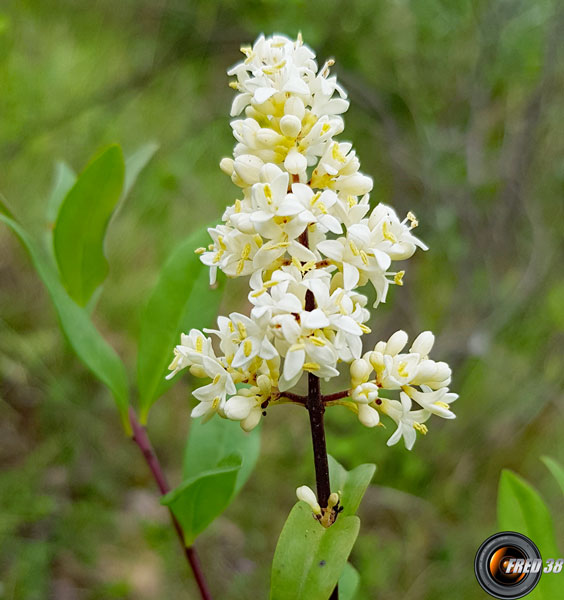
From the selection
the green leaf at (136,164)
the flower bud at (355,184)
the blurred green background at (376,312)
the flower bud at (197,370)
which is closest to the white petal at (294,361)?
the flower bud at (197,370)

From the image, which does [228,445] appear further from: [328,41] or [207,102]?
[207,102]

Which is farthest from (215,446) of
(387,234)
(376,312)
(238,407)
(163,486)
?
(376,312)

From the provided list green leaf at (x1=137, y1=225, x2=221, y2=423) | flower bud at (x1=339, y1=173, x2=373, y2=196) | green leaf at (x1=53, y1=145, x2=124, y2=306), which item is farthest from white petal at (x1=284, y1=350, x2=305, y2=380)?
green leaf at (x1=53, y1=145, x2=124, y2=306)

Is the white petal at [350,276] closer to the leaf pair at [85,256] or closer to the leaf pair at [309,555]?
the leaf pair at [309,555]

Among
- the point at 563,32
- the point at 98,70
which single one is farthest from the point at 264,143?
the point at 98,70

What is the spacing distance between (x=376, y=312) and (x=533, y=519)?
3102mm

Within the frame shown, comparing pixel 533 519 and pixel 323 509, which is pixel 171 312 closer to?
pixel 323 509

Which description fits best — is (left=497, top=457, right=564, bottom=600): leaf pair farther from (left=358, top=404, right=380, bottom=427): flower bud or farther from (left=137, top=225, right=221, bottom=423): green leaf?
(left=137, top=225, right=221, bottom=423): green leaf

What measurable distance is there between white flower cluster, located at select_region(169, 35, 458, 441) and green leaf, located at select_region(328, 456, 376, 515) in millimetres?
110

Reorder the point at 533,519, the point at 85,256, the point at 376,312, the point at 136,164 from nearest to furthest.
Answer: the point at 533,519 → the point at 85,256 → the point at 136,164 → the point at 376,312

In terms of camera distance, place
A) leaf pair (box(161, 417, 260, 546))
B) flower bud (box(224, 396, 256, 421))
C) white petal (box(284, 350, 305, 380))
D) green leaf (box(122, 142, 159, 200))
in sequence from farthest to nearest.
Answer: green leaf (box(122, 142, 159, 200)) < leaf pair (box(161, 417, 260, 546)) < flower bud (box(224, 396, 256, 421)) < white petal (box(284, 350, 305, 380))

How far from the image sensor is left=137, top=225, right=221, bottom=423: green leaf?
1.38 metres

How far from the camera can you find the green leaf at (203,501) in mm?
1190

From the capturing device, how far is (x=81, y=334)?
1.30 m
